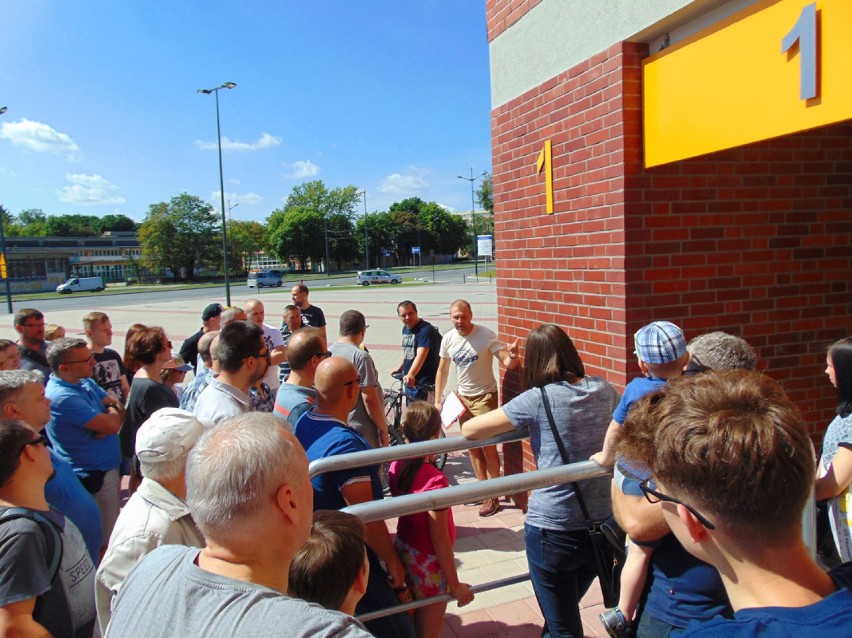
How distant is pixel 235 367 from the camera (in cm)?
333

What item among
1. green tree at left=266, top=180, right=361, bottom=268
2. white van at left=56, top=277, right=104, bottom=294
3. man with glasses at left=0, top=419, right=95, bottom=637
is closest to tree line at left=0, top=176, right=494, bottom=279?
green tree at left=266, top=180, right=361, bottom=268

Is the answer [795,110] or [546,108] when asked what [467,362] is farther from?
[795,110]

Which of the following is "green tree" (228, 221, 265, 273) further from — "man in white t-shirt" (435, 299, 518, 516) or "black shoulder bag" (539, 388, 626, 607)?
"black shoulder bag" (539, 388, 626, 607)

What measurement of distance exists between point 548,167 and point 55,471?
3.29 metres

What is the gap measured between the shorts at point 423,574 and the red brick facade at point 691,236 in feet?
5.05

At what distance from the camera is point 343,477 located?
238cm

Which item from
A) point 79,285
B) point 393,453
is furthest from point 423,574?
point 79,285

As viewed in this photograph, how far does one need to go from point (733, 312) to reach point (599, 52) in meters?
1.75

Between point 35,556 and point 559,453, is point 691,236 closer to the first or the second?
point 559,453

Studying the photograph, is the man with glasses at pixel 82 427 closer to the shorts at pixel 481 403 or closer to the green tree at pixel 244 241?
the shorts at pixel 481 403

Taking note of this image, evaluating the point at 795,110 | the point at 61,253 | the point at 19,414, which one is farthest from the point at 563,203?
the point at 61,253

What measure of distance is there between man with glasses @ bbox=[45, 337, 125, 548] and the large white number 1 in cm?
410

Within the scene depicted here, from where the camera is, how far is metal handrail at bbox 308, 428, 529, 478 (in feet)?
7.43

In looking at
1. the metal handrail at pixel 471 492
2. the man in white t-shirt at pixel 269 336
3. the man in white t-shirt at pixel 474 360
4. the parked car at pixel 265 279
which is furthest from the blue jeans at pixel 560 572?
the parked car at pixel 265 279
